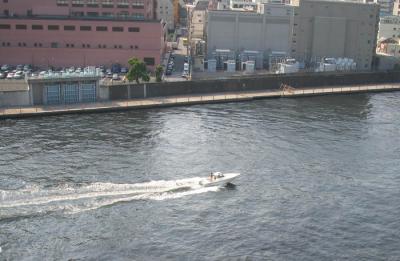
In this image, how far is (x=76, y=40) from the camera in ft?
219

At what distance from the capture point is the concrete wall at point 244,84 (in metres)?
56.7

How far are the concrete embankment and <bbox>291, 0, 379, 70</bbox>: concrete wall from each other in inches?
379

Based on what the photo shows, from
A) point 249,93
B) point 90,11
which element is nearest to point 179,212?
point 249,93

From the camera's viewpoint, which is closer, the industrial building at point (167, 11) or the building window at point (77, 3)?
the building window at point (77, 3)

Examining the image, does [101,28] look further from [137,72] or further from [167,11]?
[167,11]

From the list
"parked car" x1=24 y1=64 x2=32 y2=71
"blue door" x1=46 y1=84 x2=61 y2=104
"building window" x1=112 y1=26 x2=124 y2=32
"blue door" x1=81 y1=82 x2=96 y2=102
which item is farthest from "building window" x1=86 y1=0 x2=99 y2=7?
"blue door" x1=46 y1=84 x2=61 y2=104

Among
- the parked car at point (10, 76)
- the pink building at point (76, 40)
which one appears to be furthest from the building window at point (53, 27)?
the parked car at point (10, 76)

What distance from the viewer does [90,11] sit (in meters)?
69.9

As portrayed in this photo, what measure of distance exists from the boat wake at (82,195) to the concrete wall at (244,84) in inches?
966

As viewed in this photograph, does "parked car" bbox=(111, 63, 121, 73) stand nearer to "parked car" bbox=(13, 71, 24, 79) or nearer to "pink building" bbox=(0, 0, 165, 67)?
"pink building" bbox=(0, 0, 165, 67)

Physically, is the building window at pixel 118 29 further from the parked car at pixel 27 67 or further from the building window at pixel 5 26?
the building window at pixel 5 26

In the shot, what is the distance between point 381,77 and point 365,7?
10759 millimetres

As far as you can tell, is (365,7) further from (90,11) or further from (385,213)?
(385,213)

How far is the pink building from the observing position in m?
66.3
